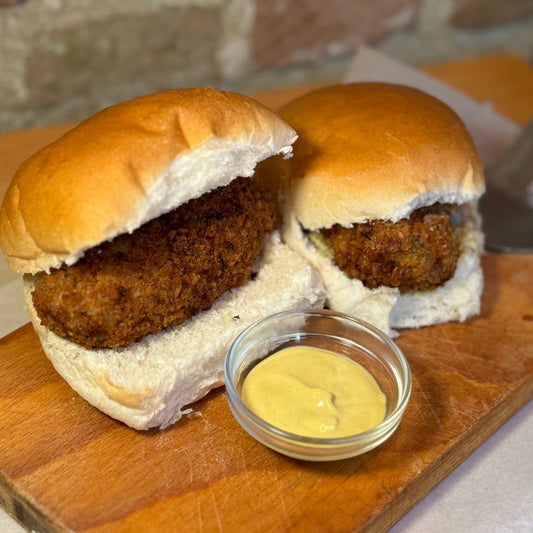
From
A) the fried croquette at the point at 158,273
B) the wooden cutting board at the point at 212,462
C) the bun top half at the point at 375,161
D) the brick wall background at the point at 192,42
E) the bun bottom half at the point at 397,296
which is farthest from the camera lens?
the brick wall background at the point at 192,42

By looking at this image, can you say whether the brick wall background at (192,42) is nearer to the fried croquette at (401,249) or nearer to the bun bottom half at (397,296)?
the bun bottom half at (397,296)

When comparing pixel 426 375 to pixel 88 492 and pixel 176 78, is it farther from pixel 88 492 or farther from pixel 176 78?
pixel 176 78

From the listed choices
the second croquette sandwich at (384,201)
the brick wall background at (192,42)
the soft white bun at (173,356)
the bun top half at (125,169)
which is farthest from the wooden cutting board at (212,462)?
the brick wall background at (192,42)

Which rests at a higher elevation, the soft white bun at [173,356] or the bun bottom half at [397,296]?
the soft white bun at [173,356]

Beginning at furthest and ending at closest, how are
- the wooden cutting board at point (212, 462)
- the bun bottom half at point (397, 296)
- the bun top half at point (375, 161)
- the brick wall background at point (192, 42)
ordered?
the brick wall background at point (192, 42)
the bun bottom half at point (397, 296)
the bun top half at point (375, 161)
the wooden cutting board at point (212, 462)

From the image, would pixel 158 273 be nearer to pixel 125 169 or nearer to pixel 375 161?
pixel 125 169

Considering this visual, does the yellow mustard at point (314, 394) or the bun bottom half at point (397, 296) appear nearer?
the yellow mustard at point (314, 394)

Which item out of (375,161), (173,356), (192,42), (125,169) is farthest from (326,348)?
(192,42)

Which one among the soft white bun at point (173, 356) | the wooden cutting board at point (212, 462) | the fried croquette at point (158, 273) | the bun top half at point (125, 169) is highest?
the bun top half at point (125, 169)

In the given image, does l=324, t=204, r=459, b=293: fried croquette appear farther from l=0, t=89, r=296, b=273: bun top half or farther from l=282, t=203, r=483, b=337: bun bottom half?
l=0, t=89, r=296, b=273: bun top half
